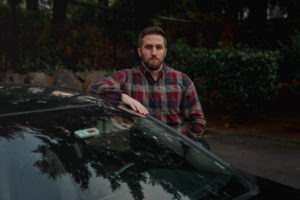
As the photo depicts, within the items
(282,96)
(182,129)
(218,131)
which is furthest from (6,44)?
(182,129)

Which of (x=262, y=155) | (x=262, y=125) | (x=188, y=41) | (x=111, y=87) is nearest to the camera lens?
(x=111, y=87)

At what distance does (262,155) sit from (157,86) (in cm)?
351

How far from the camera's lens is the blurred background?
814 centimetres

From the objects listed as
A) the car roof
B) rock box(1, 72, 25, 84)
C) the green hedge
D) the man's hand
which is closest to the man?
the man's hand

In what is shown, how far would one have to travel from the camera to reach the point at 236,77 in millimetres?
7984

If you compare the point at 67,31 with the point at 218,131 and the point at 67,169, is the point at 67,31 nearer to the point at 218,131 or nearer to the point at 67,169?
the point at 218,131

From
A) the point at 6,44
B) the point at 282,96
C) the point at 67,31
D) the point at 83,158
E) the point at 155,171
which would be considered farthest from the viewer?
the point at 67,31

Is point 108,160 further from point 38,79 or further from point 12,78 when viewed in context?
point 12,78

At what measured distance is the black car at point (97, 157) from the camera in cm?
207

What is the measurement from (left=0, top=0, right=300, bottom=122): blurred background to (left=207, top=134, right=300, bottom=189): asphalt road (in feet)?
3.24

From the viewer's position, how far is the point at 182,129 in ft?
11.6

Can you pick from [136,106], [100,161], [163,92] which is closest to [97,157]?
[100,161]

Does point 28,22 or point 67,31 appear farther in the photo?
Answer: point 67,31

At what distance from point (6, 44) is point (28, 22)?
29.7 inches
